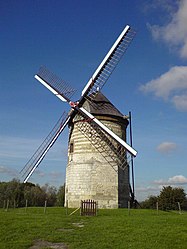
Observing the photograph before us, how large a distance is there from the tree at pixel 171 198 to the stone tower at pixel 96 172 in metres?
10.4

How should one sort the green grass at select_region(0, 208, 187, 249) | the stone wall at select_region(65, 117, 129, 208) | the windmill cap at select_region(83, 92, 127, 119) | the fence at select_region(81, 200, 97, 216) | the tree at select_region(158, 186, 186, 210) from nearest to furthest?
the green grass at select_region(0, 208, 187, 249) < the fence at select_region(81, 200, 97, 216) < the stone wall at select_region(65, 117, 129, 208) < the windmill cap at select_region(83, 92, 127, 119) < the tree at select_region(158, 186, 186, 210)

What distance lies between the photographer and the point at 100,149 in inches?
903

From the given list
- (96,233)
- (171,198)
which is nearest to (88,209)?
(96,233)

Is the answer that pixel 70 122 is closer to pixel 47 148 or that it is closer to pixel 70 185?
pixel 47 148

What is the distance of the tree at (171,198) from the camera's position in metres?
32.1

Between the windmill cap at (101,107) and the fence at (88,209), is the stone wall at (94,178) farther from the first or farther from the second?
the fence at (88,209)

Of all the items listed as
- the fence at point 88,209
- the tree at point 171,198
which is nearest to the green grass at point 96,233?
the fence at point 88,209

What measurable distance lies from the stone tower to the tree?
34.2 feet

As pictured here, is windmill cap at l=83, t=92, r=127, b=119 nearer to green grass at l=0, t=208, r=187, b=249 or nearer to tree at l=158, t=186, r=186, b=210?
green grass at l=0, t=208, r=187, b=249

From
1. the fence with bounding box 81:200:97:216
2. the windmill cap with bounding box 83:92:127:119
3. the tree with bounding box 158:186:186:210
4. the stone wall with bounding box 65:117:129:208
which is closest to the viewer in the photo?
the fence with bounding box 81:200:97:216

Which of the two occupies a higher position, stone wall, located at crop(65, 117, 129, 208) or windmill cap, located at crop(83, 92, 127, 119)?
windmill cap, located at crop(83, 92, 127, 119)

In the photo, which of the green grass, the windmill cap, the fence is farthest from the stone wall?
the green grass

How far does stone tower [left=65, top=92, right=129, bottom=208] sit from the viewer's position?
22391 millimetres

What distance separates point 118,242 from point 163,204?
23.2m
